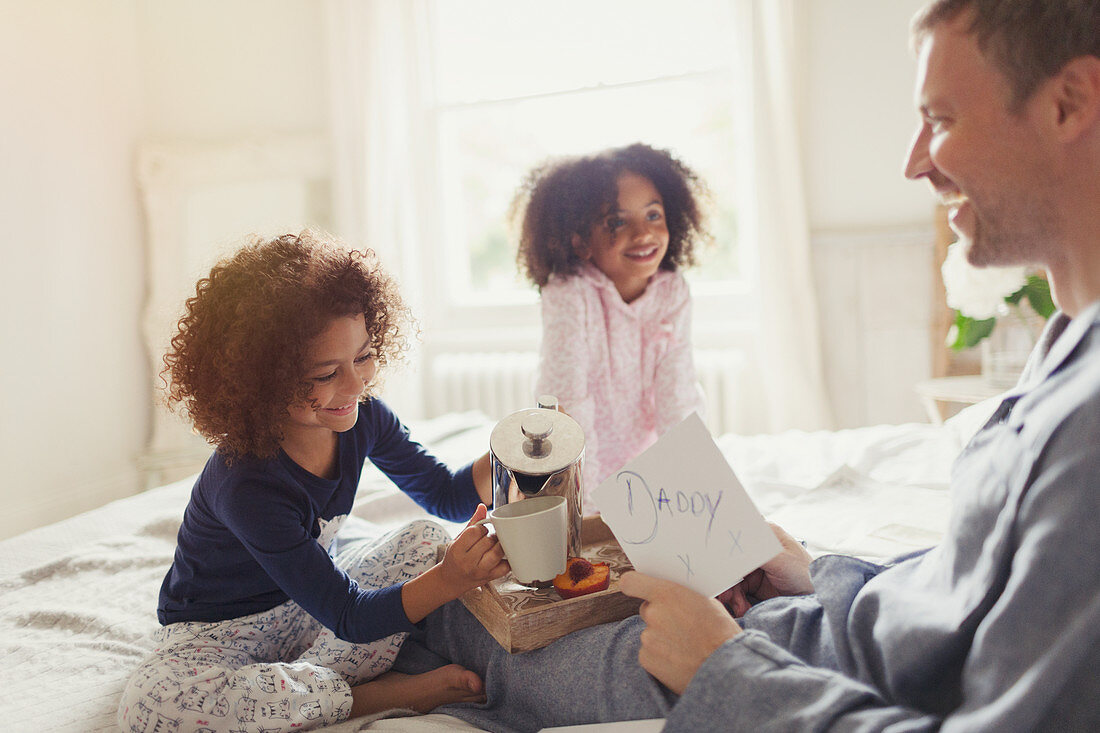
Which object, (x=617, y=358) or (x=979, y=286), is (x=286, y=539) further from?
(x=979, y=286)

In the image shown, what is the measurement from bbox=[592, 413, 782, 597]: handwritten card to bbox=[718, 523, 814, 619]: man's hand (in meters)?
0.18

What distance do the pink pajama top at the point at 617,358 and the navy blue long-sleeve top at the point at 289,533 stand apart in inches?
24.0

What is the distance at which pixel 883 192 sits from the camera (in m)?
2.96

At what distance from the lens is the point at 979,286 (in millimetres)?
2170

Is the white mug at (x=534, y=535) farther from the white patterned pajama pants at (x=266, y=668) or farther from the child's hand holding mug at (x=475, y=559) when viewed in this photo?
the white patterned pajama pants at (x=266, y=668)

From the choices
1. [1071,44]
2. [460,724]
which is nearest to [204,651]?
[460,724]

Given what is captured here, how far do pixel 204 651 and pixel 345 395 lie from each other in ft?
1.24

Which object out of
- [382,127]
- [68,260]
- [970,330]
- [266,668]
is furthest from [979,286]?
[68,260]

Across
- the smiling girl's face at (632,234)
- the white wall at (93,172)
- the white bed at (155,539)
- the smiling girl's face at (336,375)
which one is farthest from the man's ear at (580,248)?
the white wall at (93,172)

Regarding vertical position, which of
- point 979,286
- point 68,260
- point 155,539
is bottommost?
point 155,539

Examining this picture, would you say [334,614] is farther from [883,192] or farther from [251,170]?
[251,170]

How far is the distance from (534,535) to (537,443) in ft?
0.36

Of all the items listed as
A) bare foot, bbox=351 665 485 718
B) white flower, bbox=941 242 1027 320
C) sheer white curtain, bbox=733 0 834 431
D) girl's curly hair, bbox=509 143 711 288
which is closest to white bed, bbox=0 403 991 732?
bare foot, bbox=351 665 485 718

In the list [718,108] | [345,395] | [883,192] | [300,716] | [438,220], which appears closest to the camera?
[300,716]
